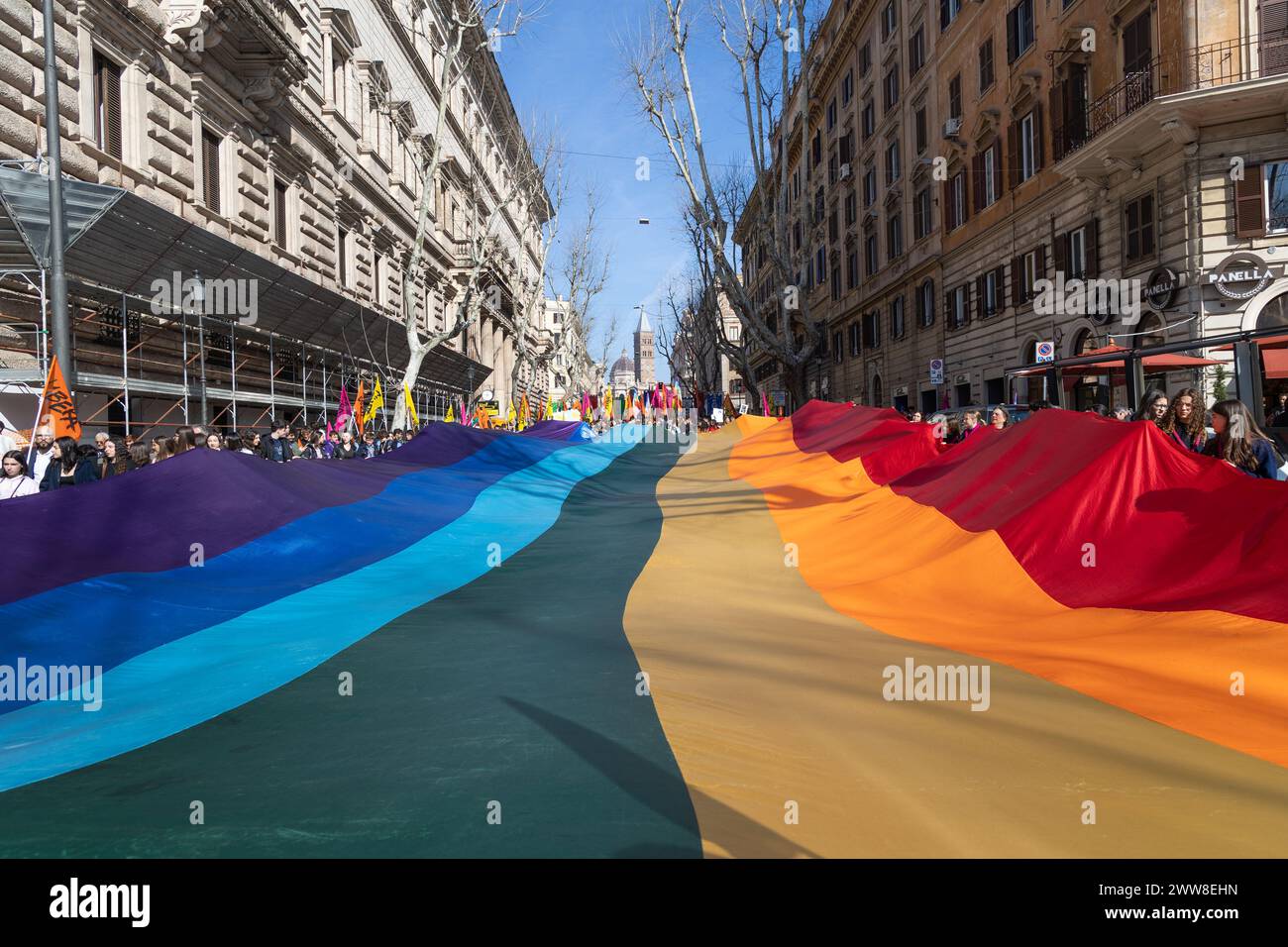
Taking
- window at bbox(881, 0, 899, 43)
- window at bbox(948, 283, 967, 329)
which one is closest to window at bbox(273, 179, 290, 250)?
window at bbox(948, 283, 967, 329)

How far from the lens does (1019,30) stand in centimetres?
2709

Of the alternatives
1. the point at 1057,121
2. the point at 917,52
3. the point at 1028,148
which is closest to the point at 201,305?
the point at 1057,121

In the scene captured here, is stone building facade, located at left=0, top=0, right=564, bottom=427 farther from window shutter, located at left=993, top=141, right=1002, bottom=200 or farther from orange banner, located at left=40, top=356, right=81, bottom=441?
window shutter, located at left=993, top=141, right=1002, bottom=200

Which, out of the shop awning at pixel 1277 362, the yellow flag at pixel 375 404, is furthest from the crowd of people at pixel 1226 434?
the yellow flag at pixel 375 404

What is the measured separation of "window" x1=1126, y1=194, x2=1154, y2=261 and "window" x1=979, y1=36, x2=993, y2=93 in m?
9.78

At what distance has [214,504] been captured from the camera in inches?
253

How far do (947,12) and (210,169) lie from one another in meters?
27.4

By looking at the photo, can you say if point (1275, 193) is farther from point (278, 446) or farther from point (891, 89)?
point (891, 89)

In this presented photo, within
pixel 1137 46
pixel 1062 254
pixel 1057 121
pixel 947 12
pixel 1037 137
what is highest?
pixel 947 12

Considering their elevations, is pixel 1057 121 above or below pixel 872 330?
above

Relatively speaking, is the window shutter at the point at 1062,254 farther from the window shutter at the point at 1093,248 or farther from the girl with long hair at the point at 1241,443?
the girl with long hair at the point at 1241,443
